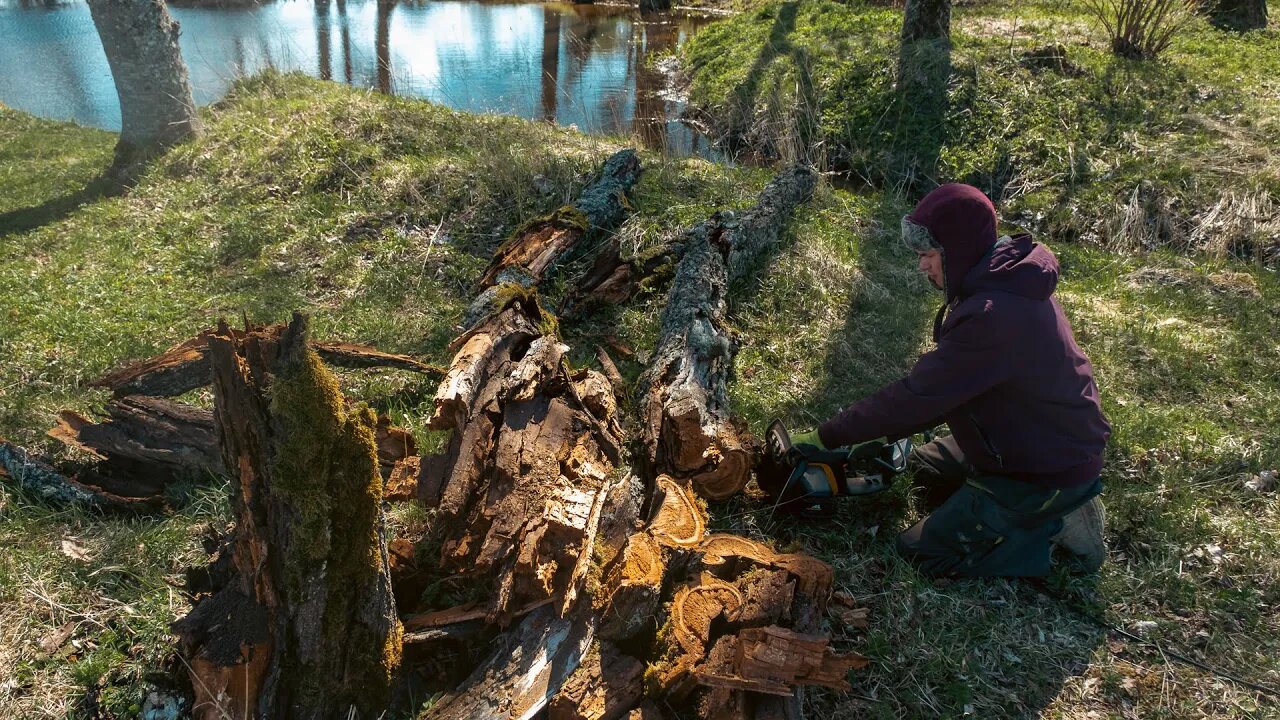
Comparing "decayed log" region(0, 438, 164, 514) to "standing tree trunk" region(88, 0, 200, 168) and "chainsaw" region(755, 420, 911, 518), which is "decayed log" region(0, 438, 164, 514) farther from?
"standing tree trunk" region(88, 0, 200, 168)

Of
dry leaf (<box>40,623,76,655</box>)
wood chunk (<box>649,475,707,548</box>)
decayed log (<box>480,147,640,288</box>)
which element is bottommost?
dry leaf (<box>40,623,76,655</box>)

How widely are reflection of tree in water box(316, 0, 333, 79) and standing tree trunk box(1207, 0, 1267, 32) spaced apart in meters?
14.8

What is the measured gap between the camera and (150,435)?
352 cm

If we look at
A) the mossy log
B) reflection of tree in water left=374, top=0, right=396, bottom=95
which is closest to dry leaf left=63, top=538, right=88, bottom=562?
the mossy log

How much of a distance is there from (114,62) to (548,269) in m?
5.59

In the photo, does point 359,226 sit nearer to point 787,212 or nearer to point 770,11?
point 787,212

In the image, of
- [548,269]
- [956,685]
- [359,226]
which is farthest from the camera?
[359,226]

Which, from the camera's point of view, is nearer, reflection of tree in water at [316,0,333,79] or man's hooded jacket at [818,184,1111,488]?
man's hooded jacket at [818,184,1111,488]

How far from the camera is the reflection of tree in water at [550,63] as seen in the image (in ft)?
39.1

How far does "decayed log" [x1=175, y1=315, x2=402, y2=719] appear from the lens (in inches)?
89.0

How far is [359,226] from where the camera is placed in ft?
21.6

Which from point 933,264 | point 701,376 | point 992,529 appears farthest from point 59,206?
point 992,529

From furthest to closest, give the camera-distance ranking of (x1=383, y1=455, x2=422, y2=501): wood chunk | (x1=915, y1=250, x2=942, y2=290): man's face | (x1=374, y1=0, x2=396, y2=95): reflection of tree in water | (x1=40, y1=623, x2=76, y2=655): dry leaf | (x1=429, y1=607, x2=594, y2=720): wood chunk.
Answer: (x1=374, y1=0, x2=396, y2=95): reflection of tree in water, (x1=915, y1=250, x2=942, y2=290): man's face, (x1=383, y1=455, x2=422, y2=501): wood chunk, (x1=40, y1=623, x2=76, y2=655): dry leaf, (x1=429, y1=607, x2=594, y2=720): wood chunk

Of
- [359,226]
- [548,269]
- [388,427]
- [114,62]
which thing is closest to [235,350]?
[388,427]
